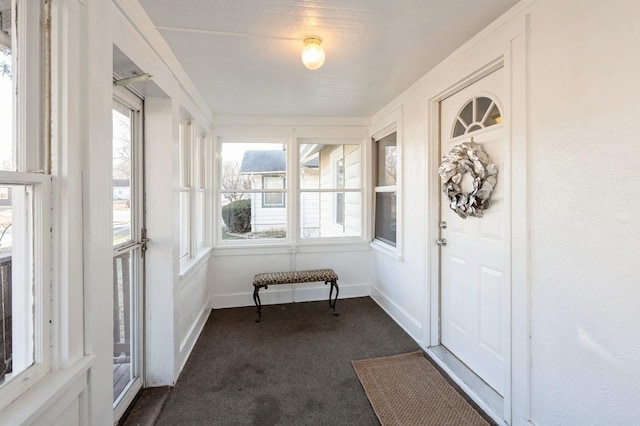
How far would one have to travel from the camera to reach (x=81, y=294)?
41.8 inches

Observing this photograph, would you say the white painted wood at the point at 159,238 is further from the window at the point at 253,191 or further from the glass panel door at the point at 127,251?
the window at the point at 253,191

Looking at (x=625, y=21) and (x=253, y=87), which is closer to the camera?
(x=625, y=21)

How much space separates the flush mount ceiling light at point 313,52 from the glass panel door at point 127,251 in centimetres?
111

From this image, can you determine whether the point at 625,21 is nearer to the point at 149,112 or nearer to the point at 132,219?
the point at 149,112

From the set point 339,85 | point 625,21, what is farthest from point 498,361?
point 339,85

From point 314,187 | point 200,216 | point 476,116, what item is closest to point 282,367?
point 200,216

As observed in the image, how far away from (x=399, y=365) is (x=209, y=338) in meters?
1.73

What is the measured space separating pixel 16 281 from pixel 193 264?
1.65 m

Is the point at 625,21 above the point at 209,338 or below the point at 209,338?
above

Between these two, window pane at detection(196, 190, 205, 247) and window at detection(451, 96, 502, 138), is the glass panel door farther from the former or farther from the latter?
window at detection(451, 96, 502, 138)

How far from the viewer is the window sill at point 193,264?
2.31 m

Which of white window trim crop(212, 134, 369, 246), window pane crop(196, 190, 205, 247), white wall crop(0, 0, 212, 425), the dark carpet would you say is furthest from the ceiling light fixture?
the dark carpet

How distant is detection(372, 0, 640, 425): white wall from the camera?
42.4 inches

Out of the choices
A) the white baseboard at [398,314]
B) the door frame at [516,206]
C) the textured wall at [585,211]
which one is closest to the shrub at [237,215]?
the white baseboard at [398,314]
